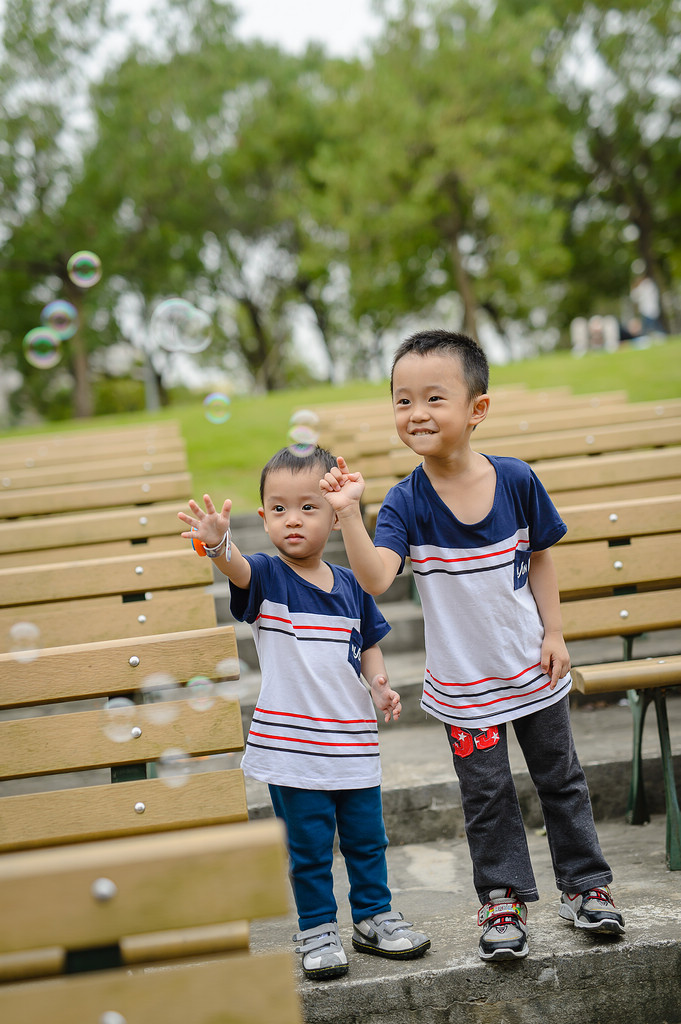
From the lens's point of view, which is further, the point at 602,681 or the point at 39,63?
the point at 39,63

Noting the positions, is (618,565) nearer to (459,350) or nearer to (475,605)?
(475,605)

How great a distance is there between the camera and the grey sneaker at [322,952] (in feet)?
8.13

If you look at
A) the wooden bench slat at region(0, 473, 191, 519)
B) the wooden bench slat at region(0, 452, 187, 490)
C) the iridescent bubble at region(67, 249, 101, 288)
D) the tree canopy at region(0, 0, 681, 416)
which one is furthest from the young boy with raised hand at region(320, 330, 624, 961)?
the tree canopy at region(0, 0, 681, 416)

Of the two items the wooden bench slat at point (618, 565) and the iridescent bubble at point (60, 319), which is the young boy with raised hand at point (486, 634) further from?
the iridescent bubble at point (60, 319)

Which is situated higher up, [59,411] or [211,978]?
[59,411]

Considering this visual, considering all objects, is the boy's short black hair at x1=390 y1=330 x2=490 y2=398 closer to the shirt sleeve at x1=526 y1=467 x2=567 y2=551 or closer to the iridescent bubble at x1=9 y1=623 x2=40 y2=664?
the shirt sleeve at x1=526 y1=467 x2=567 y2=551

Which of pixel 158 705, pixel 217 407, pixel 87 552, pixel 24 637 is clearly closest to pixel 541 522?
pixel 158 705

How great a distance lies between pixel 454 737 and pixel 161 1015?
1.33 meters

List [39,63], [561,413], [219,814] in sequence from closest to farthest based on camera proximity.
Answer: [219,814], [561,413], [39,63]

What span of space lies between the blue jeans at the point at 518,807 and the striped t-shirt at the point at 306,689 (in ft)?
0.96

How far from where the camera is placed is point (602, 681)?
291 cm

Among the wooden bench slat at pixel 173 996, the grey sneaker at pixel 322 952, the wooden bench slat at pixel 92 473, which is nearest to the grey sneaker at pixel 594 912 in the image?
the grey sneaker at pixel 322 952

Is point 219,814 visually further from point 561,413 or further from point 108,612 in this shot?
point 561,413

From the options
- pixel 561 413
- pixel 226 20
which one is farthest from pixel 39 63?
pixel 561 413
